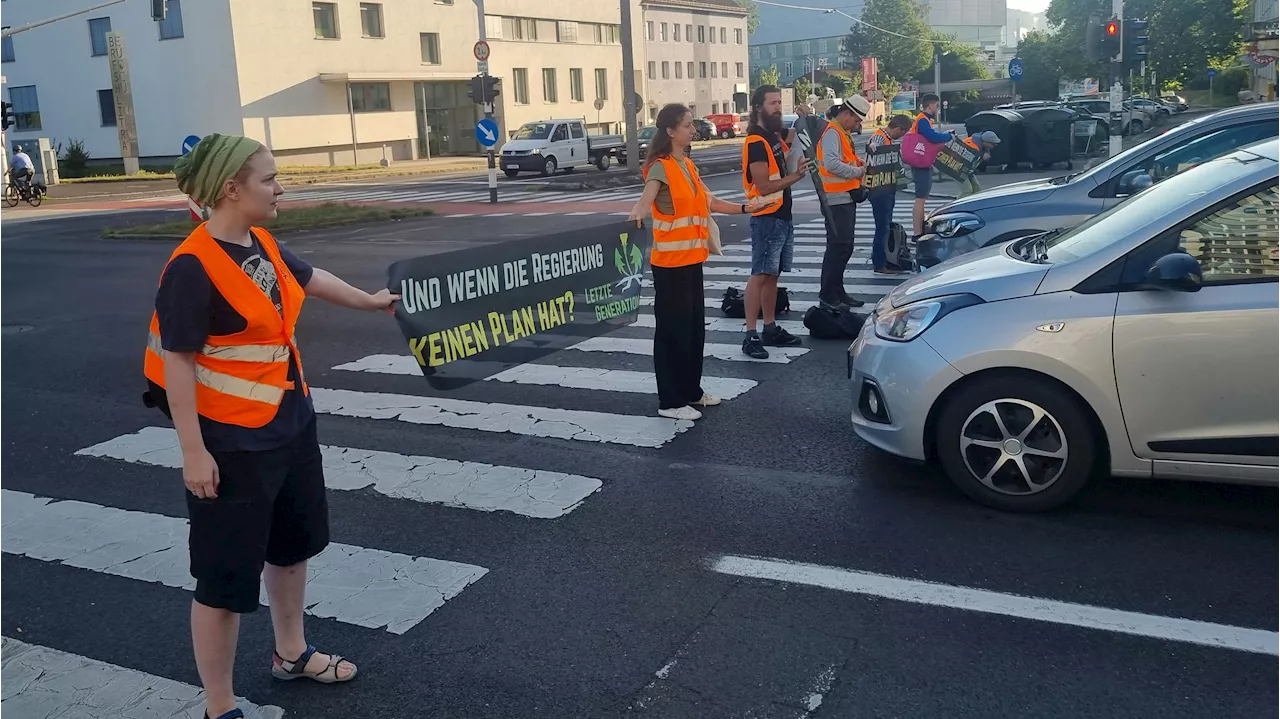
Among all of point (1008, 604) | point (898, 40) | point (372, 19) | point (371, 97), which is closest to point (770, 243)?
point (1008, 604)

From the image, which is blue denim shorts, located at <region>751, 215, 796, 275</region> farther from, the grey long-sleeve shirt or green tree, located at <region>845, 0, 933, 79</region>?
green tree, located at <region>845, 0, 933, 79</region>

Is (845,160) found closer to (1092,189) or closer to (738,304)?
(738,304)

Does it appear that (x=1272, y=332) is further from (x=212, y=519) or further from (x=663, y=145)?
(x=212, y=519)

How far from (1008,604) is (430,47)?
53303mm

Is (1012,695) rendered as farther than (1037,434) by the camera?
No

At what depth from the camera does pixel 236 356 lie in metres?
3.37

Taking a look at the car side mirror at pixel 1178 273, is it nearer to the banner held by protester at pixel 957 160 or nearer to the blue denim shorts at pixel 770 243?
the blue denim shorts at pixel 770 243

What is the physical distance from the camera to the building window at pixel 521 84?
58547 mm

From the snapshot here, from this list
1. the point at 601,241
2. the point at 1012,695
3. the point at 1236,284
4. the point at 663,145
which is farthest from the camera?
the point at 601,241

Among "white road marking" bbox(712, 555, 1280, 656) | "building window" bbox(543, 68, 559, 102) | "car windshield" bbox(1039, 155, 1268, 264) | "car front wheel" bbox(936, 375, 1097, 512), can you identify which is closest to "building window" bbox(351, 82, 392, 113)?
"building window" bbox(543, 68, 559, 102)

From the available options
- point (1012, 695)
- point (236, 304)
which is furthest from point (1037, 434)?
point (236, 304)

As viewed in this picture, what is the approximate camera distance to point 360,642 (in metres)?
4.21

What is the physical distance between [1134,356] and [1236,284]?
21.0 inches

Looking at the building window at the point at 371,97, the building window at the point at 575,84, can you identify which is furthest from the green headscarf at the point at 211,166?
the building window at the point at 575,84
